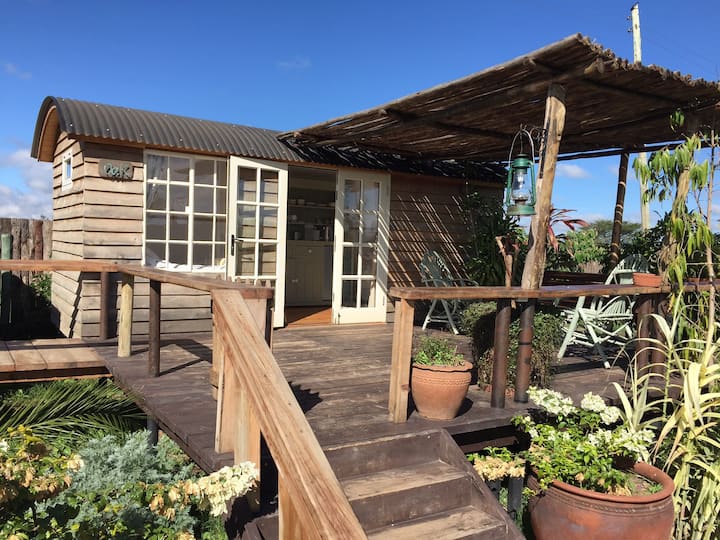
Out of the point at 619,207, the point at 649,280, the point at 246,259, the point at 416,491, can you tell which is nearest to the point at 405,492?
the point at 416,491

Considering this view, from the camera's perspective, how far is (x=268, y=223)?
6.17 meters

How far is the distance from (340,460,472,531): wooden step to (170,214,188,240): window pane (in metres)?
3.83

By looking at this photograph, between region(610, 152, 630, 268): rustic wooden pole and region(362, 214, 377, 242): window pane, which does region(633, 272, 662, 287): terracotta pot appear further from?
region(362, 214, 377, 242): window pane

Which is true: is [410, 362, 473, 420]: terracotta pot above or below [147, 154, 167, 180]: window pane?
below

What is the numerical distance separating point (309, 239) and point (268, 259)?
9.01 feet

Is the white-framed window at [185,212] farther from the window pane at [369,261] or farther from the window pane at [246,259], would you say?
the window pane at [369,261]

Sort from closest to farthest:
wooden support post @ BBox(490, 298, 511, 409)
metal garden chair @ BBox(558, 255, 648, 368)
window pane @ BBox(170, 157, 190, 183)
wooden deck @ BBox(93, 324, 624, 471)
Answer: wooden deck @ BBox(93, 324, 624, 471) → wooden support post @ BBox(490, 298, 511, 409) → metal garden chair @ BBox(558, 255, 648, 368) → window pane @ BBox(170, 157, 190, 183)

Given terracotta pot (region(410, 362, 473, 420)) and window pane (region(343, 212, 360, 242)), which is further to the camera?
window pane (region(343, 212, 360, 242))

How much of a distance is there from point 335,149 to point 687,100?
12.1 feet

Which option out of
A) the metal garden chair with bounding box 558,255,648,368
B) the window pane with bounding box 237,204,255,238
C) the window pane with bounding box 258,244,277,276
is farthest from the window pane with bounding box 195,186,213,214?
the metal garden chair with bounding box 558,255,648,368

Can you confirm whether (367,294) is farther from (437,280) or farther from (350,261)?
(437,280)

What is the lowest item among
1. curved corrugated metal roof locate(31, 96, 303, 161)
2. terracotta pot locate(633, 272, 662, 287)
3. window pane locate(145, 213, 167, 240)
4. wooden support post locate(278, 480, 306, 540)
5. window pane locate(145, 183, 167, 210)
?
wooden support post locate(278, 480, 306, 540)

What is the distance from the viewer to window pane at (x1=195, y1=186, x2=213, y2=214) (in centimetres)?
580

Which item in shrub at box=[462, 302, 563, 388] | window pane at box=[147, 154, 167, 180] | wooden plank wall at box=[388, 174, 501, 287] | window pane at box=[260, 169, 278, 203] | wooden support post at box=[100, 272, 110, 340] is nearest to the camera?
shrub at box=[462, 302, 563, 388]
